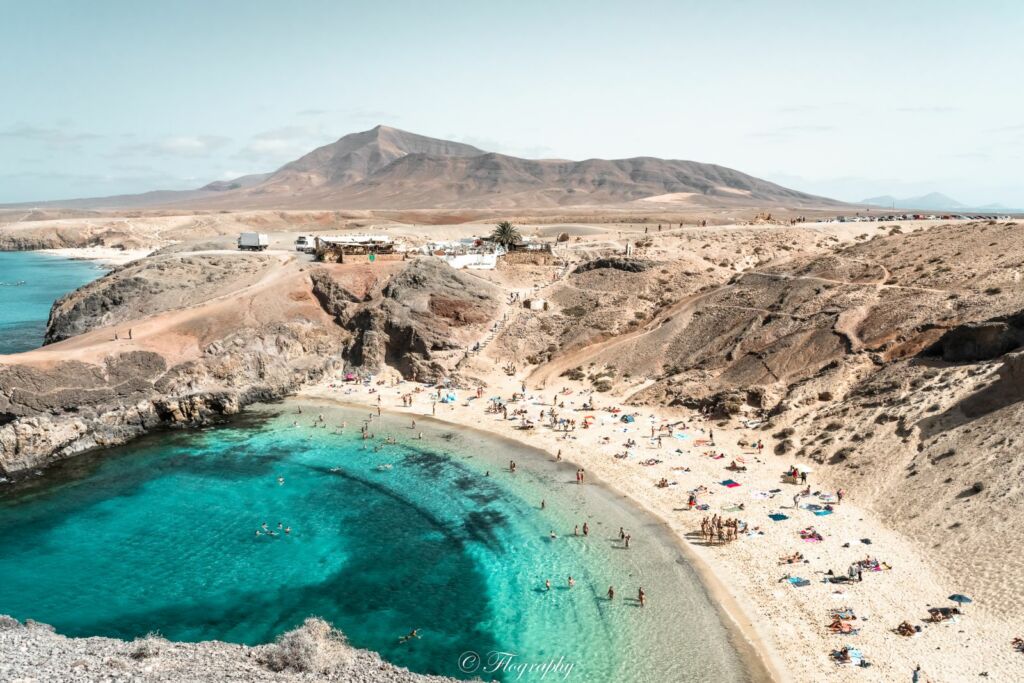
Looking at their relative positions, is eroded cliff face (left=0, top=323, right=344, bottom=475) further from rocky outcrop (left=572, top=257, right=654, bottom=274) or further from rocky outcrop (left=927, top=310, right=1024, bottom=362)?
rocky outcrop (left=927, top=310, right=1024, bottom=362)

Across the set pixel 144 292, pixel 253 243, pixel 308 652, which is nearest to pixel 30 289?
pixel 253 243

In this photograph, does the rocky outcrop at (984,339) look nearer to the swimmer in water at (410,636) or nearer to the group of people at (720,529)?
the group of people at (720,529)

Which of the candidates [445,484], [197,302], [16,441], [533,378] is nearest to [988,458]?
[445,484]

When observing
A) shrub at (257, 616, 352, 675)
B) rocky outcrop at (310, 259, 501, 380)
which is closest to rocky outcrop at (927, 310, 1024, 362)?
rocky outcrop at (310, 259, 501, 380)

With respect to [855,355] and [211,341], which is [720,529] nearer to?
[855,355]

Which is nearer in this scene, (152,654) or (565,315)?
(152,654)

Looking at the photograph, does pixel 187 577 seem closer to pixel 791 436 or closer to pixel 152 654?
pixel 152 654
